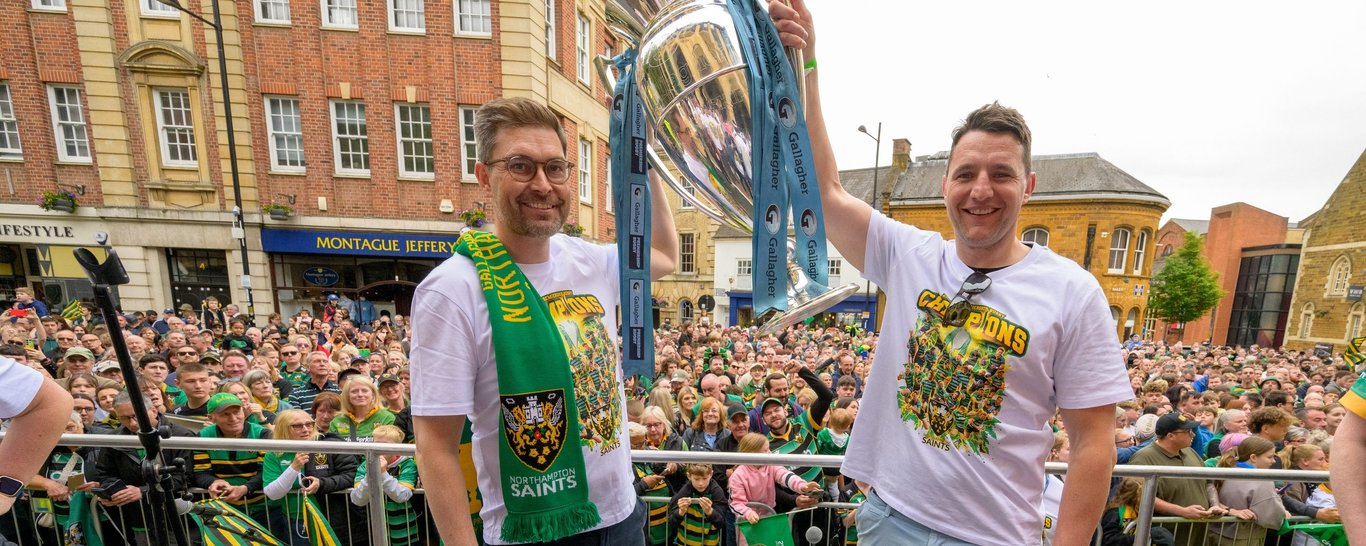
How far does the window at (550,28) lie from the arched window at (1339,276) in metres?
34.2

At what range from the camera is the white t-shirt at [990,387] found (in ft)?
4.34

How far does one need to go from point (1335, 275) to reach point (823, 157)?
36311mm

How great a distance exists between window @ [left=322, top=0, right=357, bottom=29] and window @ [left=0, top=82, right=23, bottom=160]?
782cm


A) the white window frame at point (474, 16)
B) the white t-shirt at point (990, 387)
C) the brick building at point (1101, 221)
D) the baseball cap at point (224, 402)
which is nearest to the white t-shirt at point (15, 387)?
the baseball cap at point (224, 402)

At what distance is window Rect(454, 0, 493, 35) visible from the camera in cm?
1297

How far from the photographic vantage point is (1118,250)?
2259 centimetres

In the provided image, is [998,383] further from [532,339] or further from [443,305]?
[443,305]

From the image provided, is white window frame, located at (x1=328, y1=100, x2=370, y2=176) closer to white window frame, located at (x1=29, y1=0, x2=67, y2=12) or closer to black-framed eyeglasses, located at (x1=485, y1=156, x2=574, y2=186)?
white window frame, located at (x1=29, y1=0, x2=67, y2=12)

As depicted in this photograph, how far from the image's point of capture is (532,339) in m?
1.37

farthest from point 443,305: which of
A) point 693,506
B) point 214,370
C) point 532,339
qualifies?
point 214,370

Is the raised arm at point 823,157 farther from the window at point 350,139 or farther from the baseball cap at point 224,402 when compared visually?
the window at point 350,139

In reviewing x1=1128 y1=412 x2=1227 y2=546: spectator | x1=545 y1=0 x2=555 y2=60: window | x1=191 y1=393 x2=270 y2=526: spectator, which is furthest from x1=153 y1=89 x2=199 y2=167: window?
x1=1128 y1=412 x2=1227 y2=546: spectator

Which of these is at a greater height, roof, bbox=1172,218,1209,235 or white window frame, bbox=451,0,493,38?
white window frame, bbox=451,0,493,38

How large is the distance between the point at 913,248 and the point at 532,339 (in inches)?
45.8
